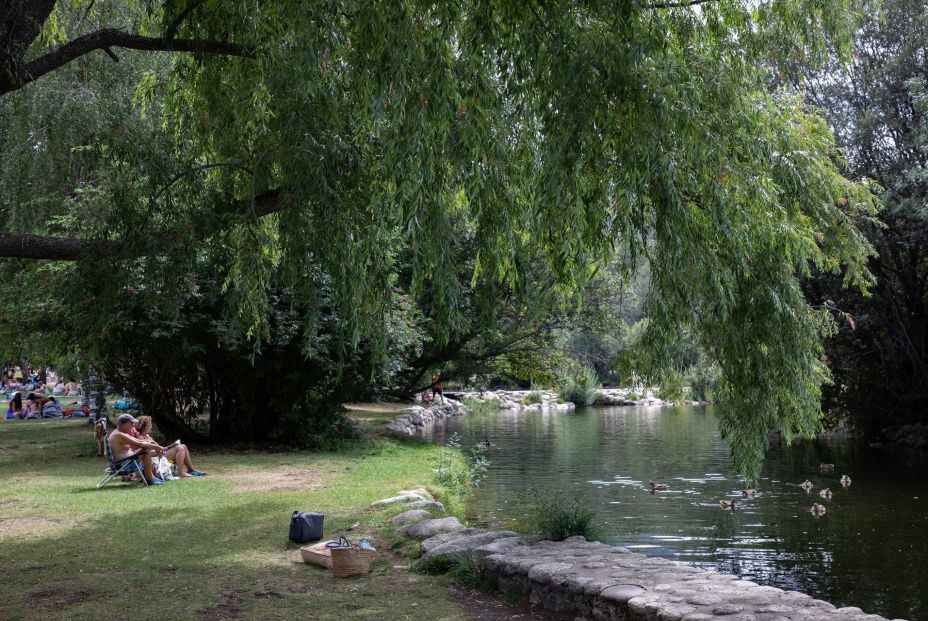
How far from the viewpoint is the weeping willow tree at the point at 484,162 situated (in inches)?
195

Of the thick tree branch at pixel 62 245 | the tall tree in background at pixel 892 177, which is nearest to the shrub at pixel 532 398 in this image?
the tall tree in background at pixel 892 177

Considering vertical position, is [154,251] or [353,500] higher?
[154,251]

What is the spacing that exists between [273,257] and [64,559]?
300 cm

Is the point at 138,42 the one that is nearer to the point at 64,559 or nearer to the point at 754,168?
the point at 64,559

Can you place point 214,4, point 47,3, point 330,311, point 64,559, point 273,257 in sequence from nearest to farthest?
1. point 47,3
2. point 214,4
3. point 64,559
4. point 273,257
5. point 330,311

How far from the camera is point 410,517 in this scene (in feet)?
26.3

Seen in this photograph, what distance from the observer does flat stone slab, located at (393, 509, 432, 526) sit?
7945mm

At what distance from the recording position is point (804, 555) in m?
8.70

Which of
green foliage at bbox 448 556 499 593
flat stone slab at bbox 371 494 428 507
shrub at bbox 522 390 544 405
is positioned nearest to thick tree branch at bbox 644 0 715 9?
green foliage at bbox 448 556 499 593

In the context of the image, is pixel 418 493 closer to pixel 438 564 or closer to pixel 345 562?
pixel 438 564

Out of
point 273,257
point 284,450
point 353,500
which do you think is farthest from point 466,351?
point 273,257

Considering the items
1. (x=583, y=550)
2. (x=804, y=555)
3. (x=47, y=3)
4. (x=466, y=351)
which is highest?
(x=47, y=3)

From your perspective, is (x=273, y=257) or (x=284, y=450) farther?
(x=284, y=450)

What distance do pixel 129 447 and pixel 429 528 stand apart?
5.12 metres
